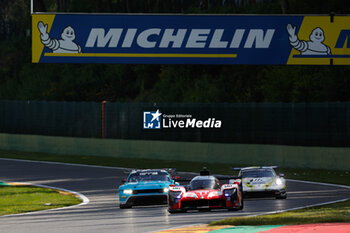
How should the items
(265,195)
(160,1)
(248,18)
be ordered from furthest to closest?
(160,1)
(248,18)
(265,195)

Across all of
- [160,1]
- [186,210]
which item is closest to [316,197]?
[186,210]

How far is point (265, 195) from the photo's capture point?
79.3 ft

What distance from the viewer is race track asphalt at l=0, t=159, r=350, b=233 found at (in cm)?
1770

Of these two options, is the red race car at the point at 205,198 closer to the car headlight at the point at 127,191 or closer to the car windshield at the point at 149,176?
the car headlight at the point at 127,191

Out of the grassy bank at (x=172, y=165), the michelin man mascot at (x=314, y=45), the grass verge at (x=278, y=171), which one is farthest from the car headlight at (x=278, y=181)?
the michelin man mascot at (x=314, y=45)

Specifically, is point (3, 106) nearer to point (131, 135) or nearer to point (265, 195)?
point (131, 135)

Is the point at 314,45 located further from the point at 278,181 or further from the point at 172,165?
the point at 172,165

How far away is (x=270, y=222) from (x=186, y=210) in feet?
10.9

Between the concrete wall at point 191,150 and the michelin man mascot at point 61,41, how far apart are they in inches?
416

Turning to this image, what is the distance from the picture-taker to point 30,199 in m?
26.1

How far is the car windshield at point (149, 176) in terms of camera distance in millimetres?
23266

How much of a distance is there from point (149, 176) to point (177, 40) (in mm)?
9939

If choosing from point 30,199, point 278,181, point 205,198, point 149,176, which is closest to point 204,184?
point 205,198

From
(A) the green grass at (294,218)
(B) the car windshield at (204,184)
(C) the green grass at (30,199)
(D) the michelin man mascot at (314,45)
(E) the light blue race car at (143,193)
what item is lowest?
(C) the green grass at (30,199)
